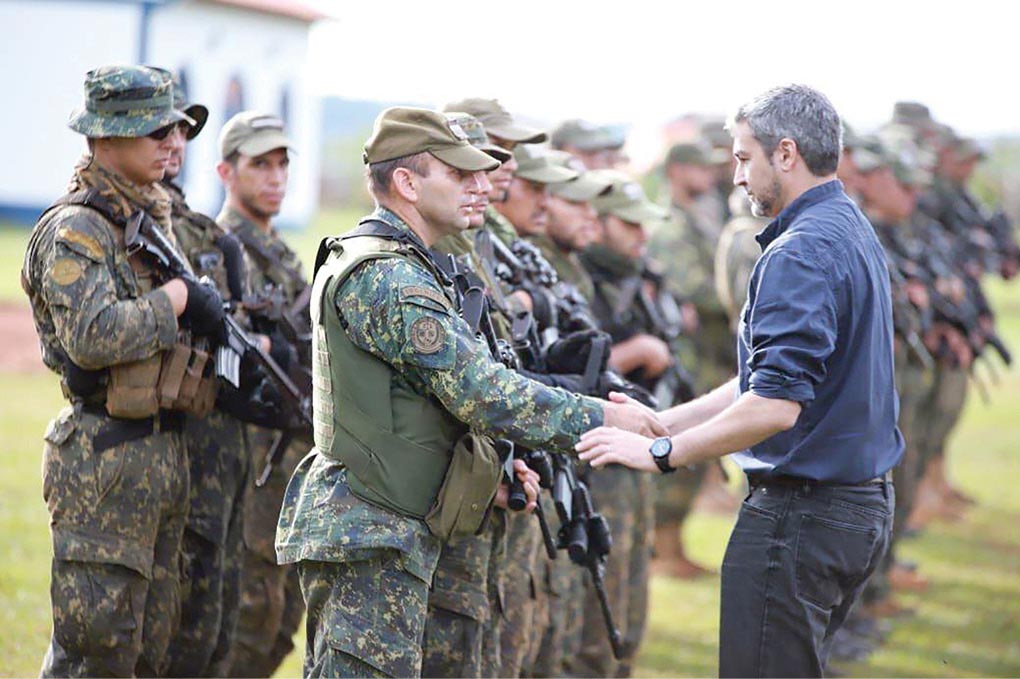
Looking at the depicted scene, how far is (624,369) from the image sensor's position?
827 centimetres

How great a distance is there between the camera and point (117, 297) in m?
5.70

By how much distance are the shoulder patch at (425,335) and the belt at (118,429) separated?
63.3 inches

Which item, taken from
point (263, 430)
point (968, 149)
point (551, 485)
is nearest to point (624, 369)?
point (263, 430)

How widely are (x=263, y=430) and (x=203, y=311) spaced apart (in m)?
1.67

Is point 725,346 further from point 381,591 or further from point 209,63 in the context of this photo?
point 209,63

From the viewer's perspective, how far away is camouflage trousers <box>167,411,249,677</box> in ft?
20.9

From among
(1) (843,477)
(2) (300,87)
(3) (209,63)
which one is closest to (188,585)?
(1) (843,477)

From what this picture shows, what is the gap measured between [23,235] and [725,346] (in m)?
21.3

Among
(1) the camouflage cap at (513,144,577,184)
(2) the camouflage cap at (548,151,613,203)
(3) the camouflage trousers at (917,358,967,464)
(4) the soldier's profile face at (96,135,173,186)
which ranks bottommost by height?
(3) the camouflage trousers at (917,358,967,464)

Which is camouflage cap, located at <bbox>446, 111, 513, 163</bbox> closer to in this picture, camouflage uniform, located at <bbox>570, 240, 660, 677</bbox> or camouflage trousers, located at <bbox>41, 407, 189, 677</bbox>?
camouflage trousers, located at <bbox>41, 407, 189, 677</bbox>

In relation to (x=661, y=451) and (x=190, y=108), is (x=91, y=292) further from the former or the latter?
(x=661, y=451)

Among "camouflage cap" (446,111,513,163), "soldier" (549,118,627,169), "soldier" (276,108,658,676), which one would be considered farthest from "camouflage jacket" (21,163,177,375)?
"soldier" (549,118,627,169)

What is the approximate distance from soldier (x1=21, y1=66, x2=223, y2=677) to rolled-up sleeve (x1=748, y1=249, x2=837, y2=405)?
2.20m

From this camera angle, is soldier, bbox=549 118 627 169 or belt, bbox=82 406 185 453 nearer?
belt, bbox=82 406 185 453
